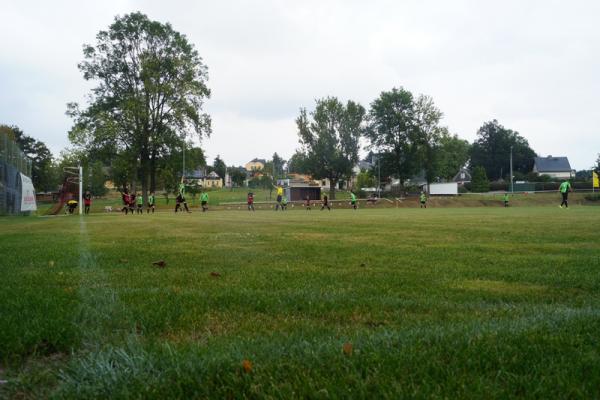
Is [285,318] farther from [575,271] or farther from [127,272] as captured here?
[575,271]

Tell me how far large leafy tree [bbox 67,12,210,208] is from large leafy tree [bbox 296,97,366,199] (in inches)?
1185

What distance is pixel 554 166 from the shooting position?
115 meters

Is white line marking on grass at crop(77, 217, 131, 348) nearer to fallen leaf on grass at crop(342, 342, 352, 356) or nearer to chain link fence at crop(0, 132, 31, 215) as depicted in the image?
fallen leaf on grass at crop(342, 342, 352, 356)

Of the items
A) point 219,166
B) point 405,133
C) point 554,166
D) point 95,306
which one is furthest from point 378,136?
point 219,166

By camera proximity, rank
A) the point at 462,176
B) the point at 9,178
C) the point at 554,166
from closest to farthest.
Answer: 1. the point at 9,178
2. the point at 554,166
3. the point at 462,176

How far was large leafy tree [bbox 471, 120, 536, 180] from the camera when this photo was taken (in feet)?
362

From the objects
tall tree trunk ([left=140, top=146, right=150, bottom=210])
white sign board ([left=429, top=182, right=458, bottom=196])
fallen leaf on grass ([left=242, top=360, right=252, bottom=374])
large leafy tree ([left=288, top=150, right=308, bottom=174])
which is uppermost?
large leafy tree ([left=288, top=150, right=308, bottom=174])

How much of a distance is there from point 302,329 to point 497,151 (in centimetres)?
11867

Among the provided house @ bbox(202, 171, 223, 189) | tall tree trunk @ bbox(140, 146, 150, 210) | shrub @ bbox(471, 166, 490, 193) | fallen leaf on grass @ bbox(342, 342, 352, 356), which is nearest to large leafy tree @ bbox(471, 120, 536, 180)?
shrub @ bbox(471, 166, 490, 193)

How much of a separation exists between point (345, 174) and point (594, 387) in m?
73.8

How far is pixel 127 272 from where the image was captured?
18.1 feet

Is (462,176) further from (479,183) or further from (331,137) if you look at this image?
(331,137)

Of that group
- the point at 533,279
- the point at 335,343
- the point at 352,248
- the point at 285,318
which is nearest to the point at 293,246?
the point at 352,248

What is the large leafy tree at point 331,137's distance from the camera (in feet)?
240
